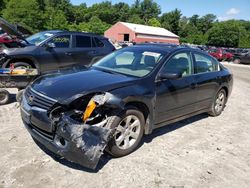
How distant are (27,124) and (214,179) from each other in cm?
282

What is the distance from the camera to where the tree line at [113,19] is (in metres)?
55.9

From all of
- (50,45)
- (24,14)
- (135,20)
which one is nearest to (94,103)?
(50,45)

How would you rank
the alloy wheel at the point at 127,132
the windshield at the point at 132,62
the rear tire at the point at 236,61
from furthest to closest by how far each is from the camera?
the rear tire at the point at 236,61 < the windshield at the point at 132,62 < the alloy wheel at the point at 127,132

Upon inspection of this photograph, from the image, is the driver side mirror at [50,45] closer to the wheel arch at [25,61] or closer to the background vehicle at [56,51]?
the background vehicle at [56,51]

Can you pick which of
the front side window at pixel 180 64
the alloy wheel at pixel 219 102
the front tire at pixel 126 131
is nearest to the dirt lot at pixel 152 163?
the front tire at pixel 126 131

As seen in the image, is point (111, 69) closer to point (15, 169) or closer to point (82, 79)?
point (82, 79)

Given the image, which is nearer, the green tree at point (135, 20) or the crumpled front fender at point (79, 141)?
the crumpled front fender at point (79, 141)

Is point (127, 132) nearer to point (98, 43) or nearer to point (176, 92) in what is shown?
point (176, 92)

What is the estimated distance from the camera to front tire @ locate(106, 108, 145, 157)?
405cm

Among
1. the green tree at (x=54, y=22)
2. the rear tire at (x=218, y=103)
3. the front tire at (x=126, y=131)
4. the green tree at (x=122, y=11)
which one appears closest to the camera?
the front tire at (x=126, y=131)

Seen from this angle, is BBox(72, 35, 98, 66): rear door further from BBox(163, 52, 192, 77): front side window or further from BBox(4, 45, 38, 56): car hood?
BBox(163, 52, 192, 77): front side window

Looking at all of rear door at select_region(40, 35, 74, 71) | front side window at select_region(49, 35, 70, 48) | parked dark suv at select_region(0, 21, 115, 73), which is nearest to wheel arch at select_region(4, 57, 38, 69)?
parked dark suv at select_region(0, 21, 115, 73)

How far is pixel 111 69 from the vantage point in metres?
5.11

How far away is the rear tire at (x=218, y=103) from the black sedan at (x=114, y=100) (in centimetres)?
79
